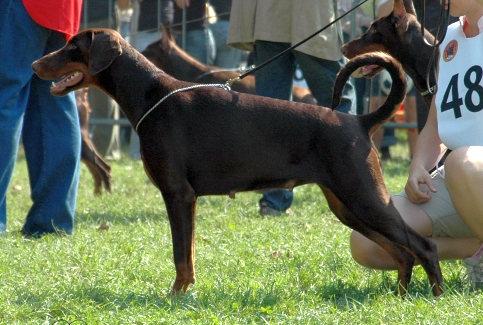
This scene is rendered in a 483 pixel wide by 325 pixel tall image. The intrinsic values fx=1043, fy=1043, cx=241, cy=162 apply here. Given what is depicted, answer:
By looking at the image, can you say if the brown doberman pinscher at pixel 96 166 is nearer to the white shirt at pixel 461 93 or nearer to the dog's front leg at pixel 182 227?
the dog's front leg at pixel 182 227

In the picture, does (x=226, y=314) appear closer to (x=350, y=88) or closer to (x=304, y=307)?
(x=304, y=307)

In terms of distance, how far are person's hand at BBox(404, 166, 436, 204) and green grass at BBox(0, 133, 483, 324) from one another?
0.35 m

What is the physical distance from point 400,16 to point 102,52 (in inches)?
80.5

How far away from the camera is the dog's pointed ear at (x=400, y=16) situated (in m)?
5.81

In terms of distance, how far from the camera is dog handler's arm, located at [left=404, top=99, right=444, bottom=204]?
4512 millimetres

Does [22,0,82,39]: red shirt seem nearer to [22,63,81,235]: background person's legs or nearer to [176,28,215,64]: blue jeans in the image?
[22,63,81,235]: background person's legs

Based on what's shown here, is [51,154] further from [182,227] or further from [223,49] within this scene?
[223,49]

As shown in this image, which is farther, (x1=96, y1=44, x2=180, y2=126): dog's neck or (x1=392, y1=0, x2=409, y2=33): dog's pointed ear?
(x1=392, y1=0, x2=409, y2=33): dog's pointed ear

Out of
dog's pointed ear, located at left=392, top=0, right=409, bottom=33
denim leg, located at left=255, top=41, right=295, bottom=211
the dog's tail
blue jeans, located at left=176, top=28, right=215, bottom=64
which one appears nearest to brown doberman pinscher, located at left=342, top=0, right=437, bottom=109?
dog's pointed ear, located at left=392, top=0, right=409, bottom=33

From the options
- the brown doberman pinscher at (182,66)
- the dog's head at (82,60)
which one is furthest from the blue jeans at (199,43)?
the dog's head at (82,60)

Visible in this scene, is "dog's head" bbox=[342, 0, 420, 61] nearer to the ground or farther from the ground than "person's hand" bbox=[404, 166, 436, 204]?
farther from the ground

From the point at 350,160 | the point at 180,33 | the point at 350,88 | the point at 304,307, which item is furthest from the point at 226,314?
the point at 180,33

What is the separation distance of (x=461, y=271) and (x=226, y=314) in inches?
54.6

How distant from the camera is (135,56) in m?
4.55
